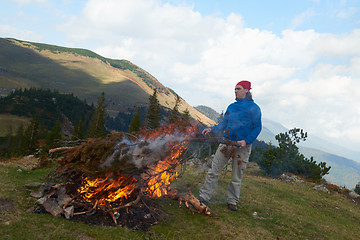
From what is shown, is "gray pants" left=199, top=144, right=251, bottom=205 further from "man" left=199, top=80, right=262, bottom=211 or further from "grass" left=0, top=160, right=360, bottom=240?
"grass" left=0, top=160, right=360, bottom=240

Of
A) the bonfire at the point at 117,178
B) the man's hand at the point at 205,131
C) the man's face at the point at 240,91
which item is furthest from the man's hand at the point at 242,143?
the man's face at the point at 240,91

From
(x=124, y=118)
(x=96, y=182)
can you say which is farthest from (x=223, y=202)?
(x=124, y=118)

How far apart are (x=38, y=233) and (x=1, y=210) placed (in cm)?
129

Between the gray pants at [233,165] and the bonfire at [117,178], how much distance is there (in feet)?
2.68

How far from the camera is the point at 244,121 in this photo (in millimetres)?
6051

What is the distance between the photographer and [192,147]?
5961 mm

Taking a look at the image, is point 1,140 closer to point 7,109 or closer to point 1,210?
point 7,109

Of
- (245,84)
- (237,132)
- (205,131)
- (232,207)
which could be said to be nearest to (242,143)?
(237,132)

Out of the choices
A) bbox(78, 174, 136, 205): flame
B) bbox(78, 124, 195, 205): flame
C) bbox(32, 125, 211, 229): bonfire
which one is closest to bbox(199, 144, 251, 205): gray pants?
bbox(32, 125, 211, 229): bonfire

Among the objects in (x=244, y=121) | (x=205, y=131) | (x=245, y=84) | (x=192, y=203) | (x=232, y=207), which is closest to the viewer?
(x=192, y=203)

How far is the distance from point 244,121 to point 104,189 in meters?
4.32

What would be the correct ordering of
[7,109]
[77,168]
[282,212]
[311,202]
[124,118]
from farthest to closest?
[124,118] < [7,109] < [311,202] < [282,212] < [77,168]

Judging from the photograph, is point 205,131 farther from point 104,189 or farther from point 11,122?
point 11,122

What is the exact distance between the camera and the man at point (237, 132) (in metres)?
6.00
